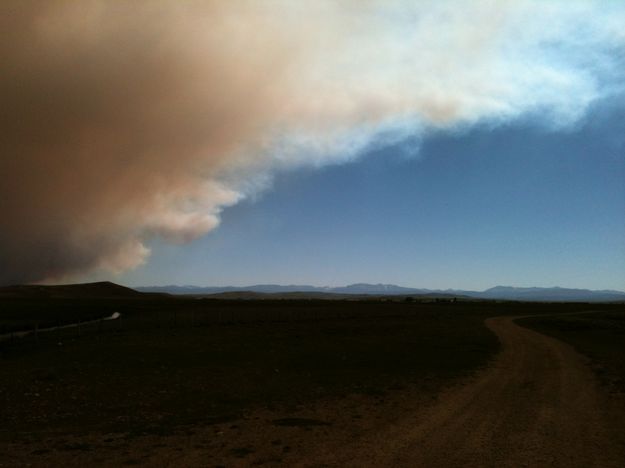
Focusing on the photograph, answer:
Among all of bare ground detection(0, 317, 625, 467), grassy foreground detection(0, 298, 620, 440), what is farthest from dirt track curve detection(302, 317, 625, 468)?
grassy foreground detection(0, 298, 620, 440)

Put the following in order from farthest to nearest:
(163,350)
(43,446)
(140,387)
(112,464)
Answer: (163,350)
(140,387)
(43,446)
(112,464)

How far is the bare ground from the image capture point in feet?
35.4

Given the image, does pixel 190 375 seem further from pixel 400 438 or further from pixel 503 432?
pixel 503 432

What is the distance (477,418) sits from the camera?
14.7 meters

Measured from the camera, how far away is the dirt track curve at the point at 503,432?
10836mm

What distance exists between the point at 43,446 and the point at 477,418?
38.4 feet

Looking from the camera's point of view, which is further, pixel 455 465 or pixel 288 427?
pixel 288 427

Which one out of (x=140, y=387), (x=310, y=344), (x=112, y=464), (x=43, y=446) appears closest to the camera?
(x=112, y=464)

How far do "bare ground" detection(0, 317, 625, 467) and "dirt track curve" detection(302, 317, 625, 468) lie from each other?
25 mm

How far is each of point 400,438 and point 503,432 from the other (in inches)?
114

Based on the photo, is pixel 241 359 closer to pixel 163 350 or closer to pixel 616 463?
pixel 163 350

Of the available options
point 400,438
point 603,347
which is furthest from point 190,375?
point 603,347

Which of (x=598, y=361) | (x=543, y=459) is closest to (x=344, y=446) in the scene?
(x=543, y=459)

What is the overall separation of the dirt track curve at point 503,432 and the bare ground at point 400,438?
25mm
